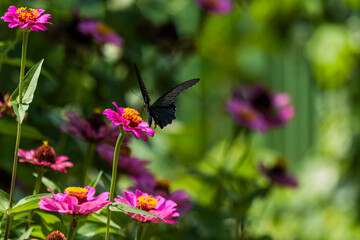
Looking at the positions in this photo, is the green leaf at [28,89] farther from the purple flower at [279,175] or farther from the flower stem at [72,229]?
A: the purple flower at [279,175]

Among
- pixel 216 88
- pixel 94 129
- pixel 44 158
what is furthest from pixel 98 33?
pixel 216 88

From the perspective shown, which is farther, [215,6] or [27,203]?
[215,6]

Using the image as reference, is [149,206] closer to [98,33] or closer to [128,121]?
[128,121]

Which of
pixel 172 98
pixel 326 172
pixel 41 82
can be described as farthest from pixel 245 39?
pixel 172 98

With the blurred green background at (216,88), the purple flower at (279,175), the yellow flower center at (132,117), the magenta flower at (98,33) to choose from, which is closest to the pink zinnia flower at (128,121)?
the yellow flower center at (132,117)

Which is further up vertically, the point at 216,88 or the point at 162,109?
the point at 216,88

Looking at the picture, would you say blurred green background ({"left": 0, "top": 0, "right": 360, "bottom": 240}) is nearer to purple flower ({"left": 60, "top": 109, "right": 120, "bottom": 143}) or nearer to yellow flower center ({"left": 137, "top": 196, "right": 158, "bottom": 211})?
purple flower ({"left": 60, "top": 109, "right": 120, "bottom": 143})
